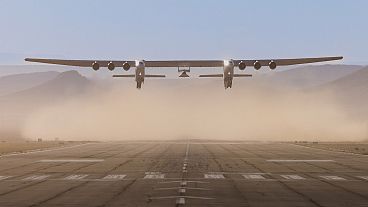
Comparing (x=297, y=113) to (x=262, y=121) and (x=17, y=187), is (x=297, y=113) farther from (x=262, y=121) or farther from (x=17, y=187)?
(x=17, y=187)

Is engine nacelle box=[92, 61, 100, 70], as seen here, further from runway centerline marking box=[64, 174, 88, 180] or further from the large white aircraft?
runway centerline marking box=[64, 174, 88, 180]

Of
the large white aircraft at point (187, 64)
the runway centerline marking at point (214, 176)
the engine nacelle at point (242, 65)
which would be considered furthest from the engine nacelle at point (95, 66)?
the runway centerline marking at point (214, 176)

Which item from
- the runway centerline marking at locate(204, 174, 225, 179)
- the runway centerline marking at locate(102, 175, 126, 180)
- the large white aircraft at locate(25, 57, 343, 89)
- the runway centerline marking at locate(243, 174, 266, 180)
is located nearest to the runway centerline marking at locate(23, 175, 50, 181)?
the runway centerline marking at locate(102, 175, 126, 180)

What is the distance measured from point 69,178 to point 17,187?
18.9 ft

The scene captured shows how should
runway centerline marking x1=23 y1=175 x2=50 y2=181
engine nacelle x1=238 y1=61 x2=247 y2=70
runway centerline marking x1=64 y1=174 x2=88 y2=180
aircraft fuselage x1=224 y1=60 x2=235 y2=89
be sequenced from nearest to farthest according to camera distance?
1. runway centerline marking x1=23 y1=175 x2=50 y2=181
2. runway centerline marking x1=64 y1=174 x2=88 y2=180
3. aircraft fuselage x1=224 y1=60 x2=235 y2=89
4. engine nacelle x1=238 y1=61 x2=247 y2=70

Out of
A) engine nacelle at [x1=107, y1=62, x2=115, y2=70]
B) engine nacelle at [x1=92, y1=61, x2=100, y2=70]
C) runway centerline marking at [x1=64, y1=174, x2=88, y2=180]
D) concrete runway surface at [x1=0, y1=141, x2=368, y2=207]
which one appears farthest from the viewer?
engine nacelle at [x1=92, y1=61, x2=100, y2=70]

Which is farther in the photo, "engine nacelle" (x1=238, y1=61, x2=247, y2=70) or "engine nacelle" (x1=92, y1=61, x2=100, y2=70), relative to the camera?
"engine nacelle" (x1=92, y1=61, x2=100, y2=70)

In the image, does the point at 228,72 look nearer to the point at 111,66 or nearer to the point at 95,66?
the point at 111,66

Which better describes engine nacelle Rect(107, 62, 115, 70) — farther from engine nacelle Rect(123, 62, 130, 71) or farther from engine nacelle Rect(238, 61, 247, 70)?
engine nacelle Rect(238, 61, 247, 70)

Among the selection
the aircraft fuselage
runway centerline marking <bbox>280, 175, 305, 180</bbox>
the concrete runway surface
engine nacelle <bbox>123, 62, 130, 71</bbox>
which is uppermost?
engine nacelle <bbox>123, 62, 130, 71</bbox>

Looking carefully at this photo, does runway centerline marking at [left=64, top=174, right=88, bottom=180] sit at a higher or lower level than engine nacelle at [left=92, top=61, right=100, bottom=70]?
lower

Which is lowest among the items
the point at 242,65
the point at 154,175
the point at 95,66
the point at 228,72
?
the point at 154,175

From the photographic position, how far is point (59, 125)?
187125 mm

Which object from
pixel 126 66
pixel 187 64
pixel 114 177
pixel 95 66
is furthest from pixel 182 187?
pixel 187 64
